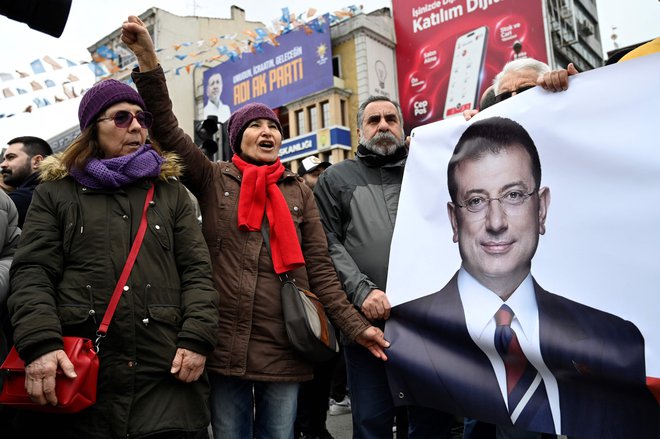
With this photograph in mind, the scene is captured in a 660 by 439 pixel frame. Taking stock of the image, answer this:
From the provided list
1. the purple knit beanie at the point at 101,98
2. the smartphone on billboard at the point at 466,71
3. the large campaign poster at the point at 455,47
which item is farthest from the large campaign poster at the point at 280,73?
the purple knit beanie at the point at 101,98

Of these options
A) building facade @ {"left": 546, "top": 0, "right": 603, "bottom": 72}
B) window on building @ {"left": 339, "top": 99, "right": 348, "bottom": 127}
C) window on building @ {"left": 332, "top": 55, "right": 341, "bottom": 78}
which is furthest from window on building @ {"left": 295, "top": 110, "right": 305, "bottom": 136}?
building facade @ {"left": 546, "top": 0, "right": 603, "bottom": 72}

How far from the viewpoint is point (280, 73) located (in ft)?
76.7

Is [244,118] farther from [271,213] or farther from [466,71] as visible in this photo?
[466,71]

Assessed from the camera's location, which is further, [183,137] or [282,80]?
[282,80]

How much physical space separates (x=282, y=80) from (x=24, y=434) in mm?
22628

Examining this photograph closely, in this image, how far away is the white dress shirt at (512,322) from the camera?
193cm

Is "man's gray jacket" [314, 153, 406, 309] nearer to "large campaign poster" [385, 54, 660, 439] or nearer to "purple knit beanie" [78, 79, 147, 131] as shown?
"large campaign poster" [385, 54, 660, 439]

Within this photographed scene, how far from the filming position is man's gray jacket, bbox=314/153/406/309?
254cm

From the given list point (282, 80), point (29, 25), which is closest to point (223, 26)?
point (282, 80)

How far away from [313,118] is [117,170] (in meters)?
21.4

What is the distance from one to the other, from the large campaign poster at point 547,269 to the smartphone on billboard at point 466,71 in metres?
17.8

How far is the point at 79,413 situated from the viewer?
1798 millimetres

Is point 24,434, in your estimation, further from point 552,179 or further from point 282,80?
point 282,80

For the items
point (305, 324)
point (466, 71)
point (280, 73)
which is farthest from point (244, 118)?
point (280, 73)
